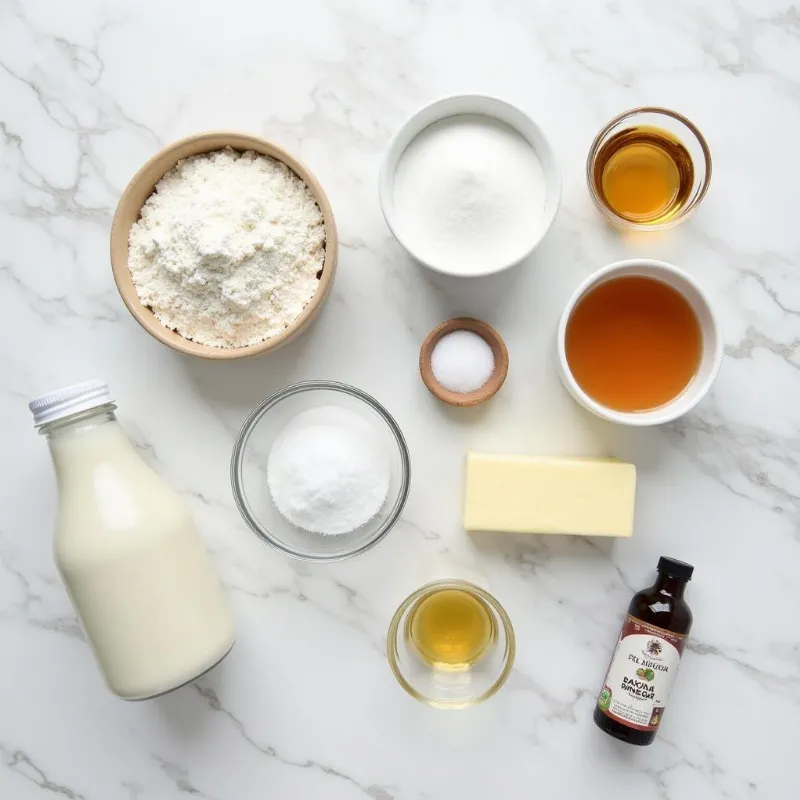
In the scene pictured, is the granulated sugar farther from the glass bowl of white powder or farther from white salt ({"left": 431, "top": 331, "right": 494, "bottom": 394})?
the glass bowl of white powder

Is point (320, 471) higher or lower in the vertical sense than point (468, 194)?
lower

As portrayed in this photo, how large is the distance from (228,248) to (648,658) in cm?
83

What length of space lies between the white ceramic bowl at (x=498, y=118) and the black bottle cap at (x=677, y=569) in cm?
50

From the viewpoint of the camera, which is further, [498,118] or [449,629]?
[449,629]

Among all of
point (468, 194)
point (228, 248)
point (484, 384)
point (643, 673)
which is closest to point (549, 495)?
point (484, 384)

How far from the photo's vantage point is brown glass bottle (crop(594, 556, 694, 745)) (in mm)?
1072

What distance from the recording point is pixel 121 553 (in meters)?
0.96

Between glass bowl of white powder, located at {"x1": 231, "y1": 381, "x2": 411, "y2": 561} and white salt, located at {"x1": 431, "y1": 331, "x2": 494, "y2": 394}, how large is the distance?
105 mm

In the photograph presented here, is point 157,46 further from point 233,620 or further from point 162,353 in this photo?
point 233,620

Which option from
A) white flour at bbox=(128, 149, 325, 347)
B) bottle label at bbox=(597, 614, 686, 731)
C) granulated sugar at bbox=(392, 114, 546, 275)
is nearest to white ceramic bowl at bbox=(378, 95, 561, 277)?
granulated sugar at bbox=(392, 114, 546, 275)

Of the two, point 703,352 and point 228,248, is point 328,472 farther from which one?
point 703,352

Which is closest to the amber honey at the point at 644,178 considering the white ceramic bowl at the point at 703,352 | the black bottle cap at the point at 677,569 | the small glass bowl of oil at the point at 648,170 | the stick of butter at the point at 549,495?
the small glass bowl of oil at the point at 648,170

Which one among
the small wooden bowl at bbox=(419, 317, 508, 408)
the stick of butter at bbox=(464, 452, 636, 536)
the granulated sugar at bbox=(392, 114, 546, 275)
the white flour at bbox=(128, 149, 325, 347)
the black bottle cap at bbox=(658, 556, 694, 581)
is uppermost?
the granulated sugar at bbox=(392, 114, 546, 275)

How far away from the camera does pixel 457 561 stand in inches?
45.6
